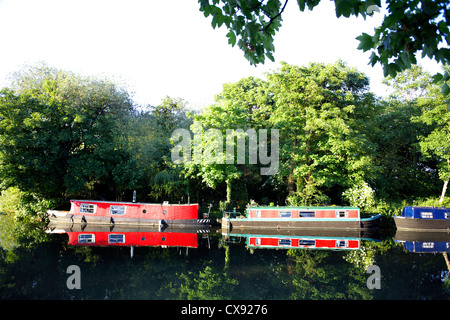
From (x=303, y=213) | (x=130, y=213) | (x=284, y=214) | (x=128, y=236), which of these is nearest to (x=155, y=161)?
(x=130, y=213)

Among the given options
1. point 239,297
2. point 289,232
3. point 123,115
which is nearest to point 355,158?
point 289,232

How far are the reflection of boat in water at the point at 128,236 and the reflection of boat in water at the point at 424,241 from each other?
1136cm

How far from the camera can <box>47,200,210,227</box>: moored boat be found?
2238cm

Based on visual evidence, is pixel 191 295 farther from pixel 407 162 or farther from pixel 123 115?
pixel 407 162

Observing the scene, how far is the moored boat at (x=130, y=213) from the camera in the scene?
73.4 feet

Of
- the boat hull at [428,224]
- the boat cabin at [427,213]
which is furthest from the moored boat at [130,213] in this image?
the boat cabin at [427,213]

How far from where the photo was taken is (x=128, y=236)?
1916cm

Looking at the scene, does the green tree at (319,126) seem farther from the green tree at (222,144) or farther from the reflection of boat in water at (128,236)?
the reflection of boat in water at (128,236)

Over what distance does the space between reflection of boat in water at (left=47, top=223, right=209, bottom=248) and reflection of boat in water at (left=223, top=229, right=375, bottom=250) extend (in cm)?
275

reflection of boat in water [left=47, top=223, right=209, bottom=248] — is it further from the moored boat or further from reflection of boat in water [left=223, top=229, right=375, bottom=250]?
reflection of boat in water [left=223, top=229, right=375, bottom=250]

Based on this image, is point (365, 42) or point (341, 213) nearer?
point (365, 42)

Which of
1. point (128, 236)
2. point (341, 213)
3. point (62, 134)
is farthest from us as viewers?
point (62, 134)
